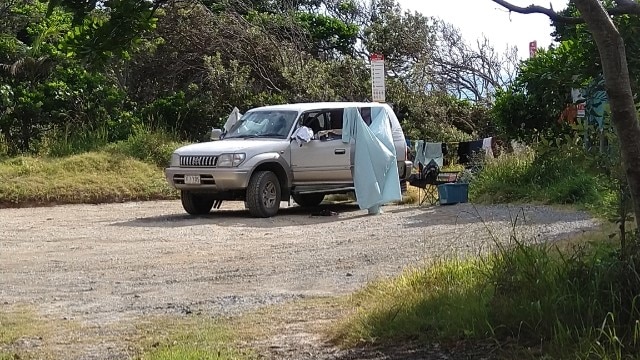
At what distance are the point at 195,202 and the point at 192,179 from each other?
847mm

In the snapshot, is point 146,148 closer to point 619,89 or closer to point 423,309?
point 423,309

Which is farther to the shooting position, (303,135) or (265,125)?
(265,125)

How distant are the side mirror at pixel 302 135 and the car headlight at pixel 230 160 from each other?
1153mm

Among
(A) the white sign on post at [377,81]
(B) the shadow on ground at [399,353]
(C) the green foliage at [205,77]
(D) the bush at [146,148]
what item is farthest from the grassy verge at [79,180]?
(B) the shadow on ground at [399,353]

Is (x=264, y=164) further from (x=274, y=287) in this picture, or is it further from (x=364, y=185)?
(x=274, y=287)

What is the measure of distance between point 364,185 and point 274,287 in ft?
20.8

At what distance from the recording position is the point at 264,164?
44.0 ft

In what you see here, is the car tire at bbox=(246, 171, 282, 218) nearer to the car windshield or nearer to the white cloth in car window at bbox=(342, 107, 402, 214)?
the car windshield

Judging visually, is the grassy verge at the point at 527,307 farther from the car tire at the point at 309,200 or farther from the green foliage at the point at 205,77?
the green foliage at the point at 205,77

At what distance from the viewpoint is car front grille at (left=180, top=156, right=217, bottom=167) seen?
13094 mm

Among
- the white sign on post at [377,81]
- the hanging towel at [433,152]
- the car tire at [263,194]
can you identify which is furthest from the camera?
the hanging towel at [433,152]

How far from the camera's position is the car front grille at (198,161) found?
13.1 meters

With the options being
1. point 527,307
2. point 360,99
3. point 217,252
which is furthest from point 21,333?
point 360,99

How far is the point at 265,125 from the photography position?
1428 centimetres
